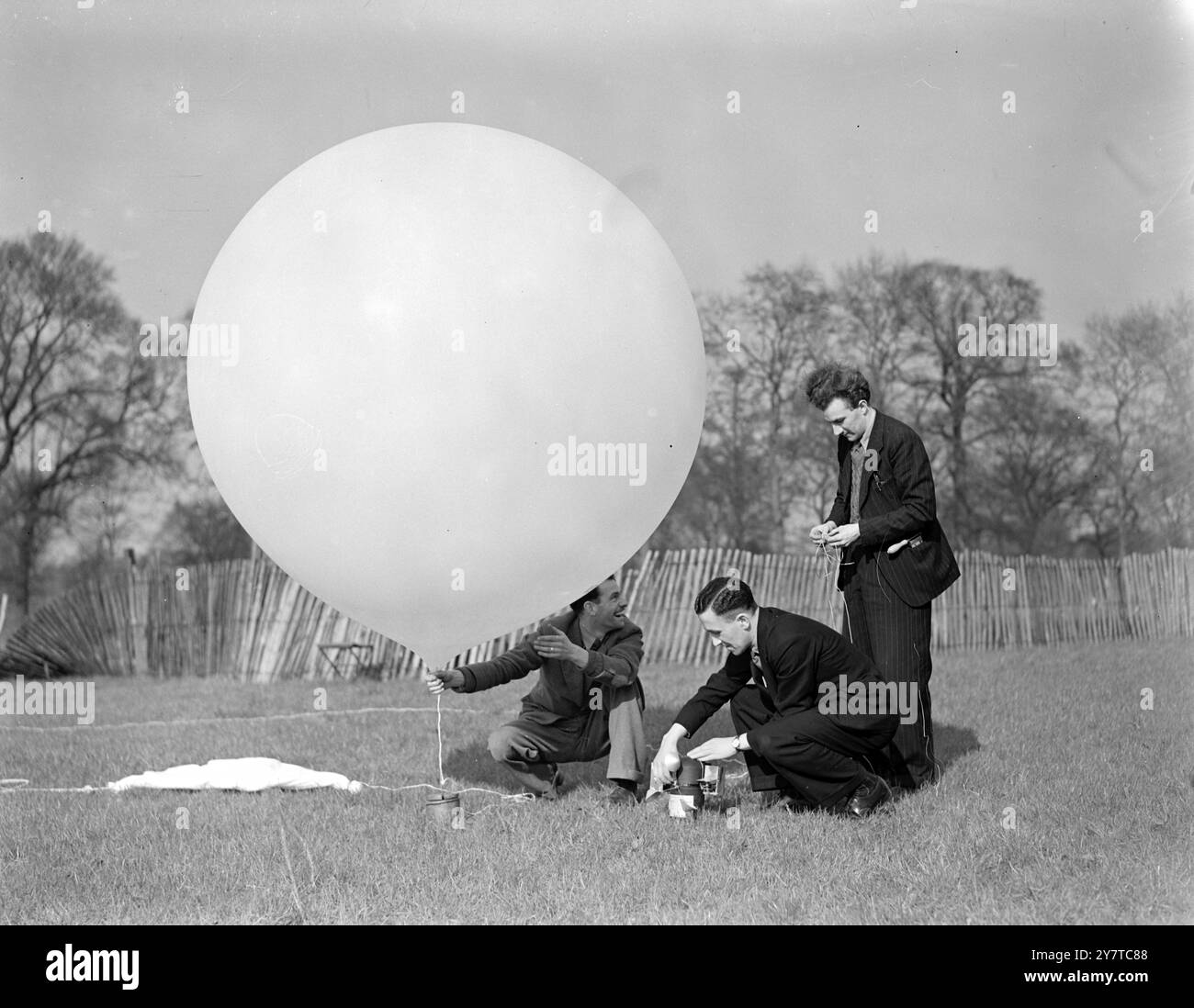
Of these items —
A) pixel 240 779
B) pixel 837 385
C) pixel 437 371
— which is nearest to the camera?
pixel 437 371

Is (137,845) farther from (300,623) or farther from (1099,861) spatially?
(300,623)

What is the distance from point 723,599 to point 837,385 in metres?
1.04

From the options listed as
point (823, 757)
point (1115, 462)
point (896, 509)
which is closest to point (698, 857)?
point (823, 757)

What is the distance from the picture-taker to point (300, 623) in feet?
36.4

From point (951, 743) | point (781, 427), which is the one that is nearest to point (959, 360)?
point (781, 427)

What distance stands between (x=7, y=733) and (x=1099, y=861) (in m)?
6.77

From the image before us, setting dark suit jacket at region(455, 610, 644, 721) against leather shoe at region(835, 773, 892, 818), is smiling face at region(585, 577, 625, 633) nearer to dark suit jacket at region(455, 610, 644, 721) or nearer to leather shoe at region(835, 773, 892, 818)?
dark suit jacket at region(455, 610, 644, 721)

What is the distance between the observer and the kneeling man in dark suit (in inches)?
167

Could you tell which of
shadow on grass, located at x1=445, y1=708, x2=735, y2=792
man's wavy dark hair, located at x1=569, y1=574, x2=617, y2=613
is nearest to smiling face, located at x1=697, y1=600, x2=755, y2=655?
man's wavy dark hair, located at x1=569, y1=574, x2=617, y2=613

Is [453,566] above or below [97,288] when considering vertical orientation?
below

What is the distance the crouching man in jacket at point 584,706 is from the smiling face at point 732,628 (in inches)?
17.7

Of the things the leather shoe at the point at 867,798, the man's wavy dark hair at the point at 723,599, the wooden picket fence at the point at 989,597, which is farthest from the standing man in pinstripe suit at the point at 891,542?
the wooden picket fence at the point at 989,597

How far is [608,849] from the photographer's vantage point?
156 inches

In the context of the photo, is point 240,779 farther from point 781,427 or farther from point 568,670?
point 781,427
